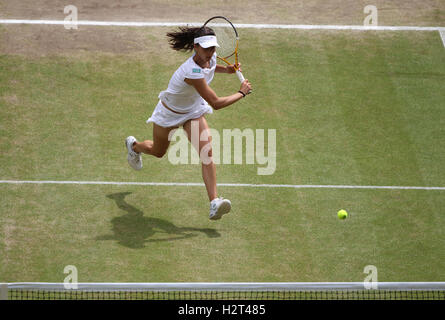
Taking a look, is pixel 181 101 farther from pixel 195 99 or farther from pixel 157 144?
pixel 157 144

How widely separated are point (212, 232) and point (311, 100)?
143 inches

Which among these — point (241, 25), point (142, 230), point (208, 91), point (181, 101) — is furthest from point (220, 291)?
point (241, 25)

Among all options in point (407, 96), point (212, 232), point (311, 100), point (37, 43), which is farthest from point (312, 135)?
point (37, 43)

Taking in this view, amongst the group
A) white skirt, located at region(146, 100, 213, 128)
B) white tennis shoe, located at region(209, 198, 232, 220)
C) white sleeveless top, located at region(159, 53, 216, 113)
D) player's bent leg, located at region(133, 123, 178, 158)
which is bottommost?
white tennis shoe, located at region(209, 198, 232, 220)

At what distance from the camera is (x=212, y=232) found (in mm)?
9188

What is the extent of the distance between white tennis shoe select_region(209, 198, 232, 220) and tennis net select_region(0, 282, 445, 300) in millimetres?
1124

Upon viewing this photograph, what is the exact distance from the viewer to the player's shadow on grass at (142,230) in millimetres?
8984

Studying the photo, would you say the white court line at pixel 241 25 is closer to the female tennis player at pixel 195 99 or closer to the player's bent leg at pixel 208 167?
the female tennis player at pixel 195 99

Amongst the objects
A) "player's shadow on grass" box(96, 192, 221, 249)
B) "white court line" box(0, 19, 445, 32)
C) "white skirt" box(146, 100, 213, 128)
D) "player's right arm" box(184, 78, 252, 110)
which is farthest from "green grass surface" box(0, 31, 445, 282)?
"player's right arm" box(184, 78, 252, 110)

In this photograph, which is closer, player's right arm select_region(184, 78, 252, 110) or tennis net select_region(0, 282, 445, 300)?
tennis net select_region(0, 282, 445, 300)

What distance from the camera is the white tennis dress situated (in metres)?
9.00

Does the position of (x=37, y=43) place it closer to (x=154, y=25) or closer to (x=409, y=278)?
(x=154, y=25)

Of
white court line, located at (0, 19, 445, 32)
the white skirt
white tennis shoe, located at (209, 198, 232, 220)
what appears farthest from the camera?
white court line, located at (0, 19, 445, 32)

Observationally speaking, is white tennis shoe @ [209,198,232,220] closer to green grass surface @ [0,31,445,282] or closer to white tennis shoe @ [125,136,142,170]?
green grass surface @ [0,31,445,282]
